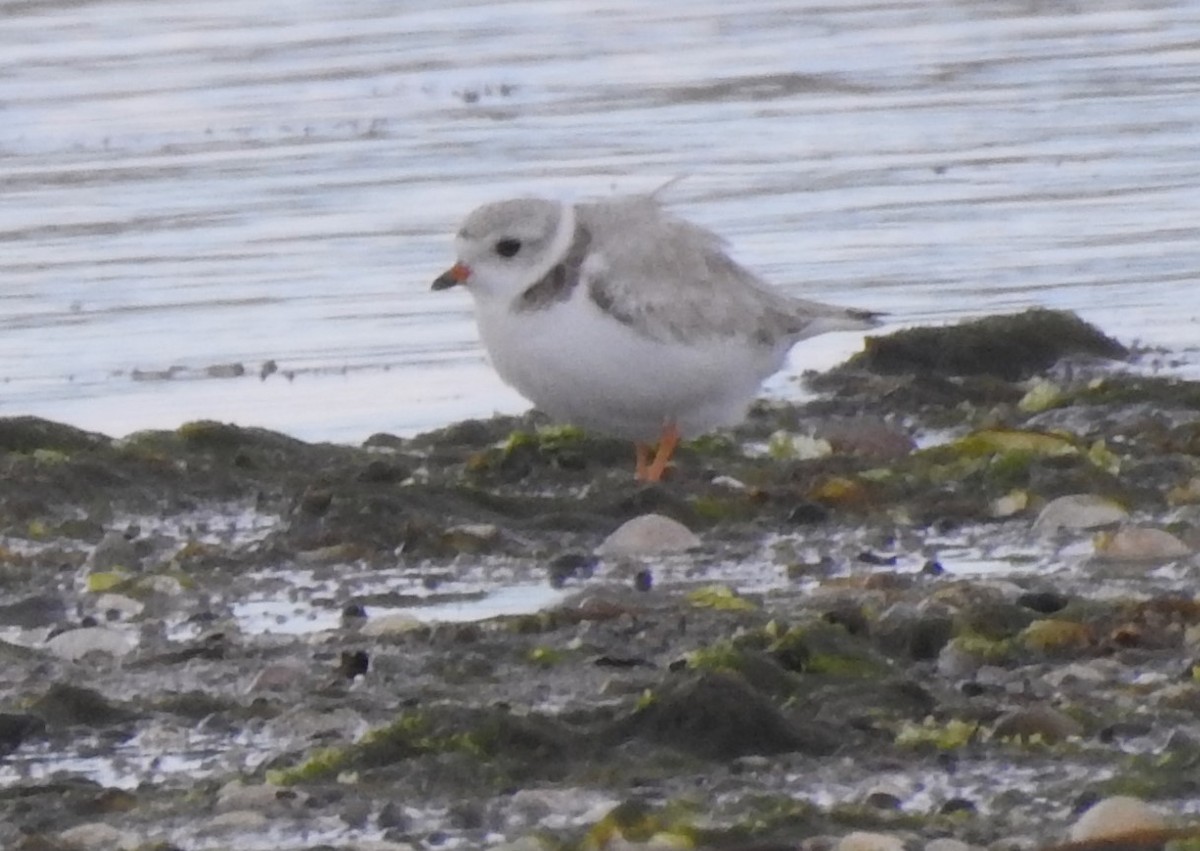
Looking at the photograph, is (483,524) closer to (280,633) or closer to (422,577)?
(422,577)

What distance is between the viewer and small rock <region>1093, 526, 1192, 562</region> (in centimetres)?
639

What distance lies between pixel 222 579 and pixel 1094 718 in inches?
95.1

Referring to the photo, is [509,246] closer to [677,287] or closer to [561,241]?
[561,241]

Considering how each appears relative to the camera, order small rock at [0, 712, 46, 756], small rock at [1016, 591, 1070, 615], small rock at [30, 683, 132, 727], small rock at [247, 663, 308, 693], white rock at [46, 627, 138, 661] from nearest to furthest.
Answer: small rock at [0, 712, 46, 756], small rock at [30, 683, 132, 727], small rock at [247, 663, 308, 693], small rock at [1016, 591, 1070, 615], white rock at [46, 627, 138, 661]

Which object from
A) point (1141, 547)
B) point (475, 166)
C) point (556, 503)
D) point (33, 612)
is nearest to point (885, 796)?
point (1141, 547)

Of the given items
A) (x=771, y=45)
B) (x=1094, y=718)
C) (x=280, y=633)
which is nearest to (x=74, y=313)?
(x=280, y=633)

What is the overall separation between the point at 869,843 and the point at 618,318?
3211mm

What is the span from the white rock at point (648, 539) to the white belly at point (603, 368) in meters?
0.54

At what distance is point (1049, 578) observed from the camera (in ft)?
20.7

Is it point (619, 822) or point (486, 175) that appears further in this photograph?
point (486, 175)

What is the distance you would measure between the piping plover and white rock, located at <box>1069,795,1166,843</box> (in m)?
3.16

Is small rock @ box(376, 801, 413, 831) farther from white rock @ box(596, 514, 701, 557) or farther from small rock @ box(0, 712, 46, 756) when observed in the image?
white rock @ box(596, 514, 701, 557)

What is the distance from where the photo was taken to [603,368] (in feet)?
24.0

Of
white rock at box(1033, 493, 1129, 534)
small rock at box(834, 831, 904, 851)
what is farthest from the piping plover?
small rock at box(834, 831, 904, 851)
